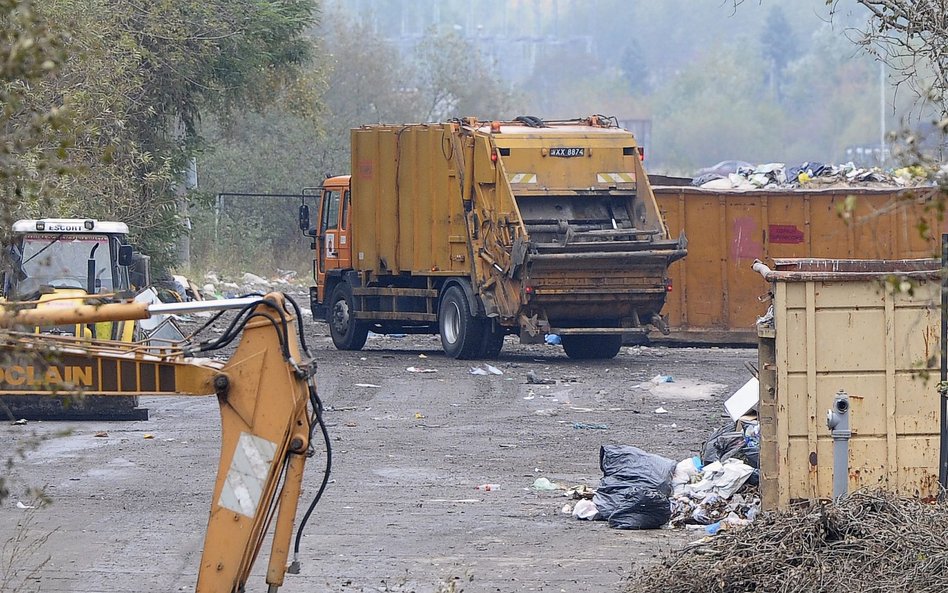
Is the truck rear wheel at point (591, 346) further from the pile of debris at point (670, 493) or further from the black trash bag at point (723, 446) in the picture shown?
the pile of debris at point (670, 493)

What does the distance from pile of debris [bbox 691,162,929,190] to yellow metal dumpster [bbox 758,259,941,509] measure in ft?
37.1

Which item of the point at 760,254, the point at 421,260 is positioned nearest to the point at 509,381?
the point at 421,260

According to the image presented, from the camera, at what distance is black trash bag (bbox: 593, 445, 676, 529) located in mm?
8734

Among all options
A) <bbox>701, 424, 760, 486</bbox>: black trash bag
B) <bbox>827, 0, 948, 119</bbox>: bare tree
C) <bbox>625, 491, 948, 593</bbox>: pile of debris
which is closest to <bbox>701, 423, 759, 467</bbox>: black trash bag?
<bbox>701, 424, 760, 486</bbox>: black trash bag

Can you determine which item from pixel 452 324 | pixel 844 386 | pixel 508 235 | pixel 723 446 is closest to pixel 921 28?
pixel 844 386

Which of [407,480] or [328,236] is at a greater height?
[328,236]

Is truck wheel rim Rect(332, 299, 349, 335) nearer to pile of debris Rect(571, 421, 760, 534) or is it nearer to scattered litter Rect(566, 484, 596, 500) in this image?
scattered litter Rect(566, 484, 596, 500)

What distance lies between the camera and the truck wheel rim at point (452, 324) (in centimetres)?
1886

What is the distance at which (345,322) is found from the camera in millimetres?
20766

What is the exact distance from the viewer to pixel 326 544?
8.30 m

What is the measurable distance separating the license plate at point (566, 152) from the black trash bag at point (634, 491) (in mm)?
9342

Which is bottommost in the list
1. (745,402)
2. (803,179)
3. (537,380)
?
(537,380)

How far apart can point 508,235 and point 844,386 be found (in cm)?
955

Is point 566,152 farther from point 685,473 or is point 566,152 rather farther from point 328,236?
point 685,473
